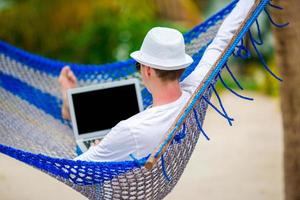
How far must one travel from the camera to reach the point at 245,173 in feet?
13.7

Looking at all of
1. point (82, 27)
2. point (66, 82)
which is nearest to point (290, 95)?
point (66, 82)


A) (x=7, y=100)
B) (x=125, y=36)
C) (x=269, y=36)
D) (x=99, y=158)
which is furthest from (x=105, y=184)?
(x=269, y=36)

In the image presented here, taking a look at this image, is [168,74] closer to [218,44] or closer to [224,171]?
[218,44]

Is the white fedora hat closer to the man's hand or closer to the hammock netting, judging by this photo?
the hammock netting

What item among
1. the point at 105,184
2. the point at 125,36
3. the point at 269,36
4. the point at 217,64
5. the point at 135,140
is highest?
the point at 217,64

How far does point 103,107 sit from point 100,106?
0.01 metres

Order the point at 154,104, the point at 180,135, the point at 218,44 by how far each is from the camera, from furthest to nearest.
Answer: the point at 218,44, the point at 154,104, the point at 180,135

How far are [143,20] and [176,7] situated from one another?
405mm

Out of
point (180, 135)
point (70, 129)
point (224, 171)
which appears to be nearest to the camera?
point (180, 135)

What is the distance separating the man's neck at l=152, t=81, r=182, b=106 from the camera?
2.12 metres

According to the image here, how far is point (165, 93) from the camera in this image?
83.5 inches

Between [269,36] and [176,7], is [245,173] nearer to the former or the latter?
[176,7]

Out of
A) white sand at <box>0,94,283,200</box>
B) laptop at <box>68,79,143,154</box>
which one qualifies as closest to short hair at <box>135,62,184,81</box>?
laptop at <box>68,79,143,154</box>

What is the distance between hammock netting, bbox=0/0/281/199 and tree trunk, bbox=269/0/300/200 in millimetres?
141
